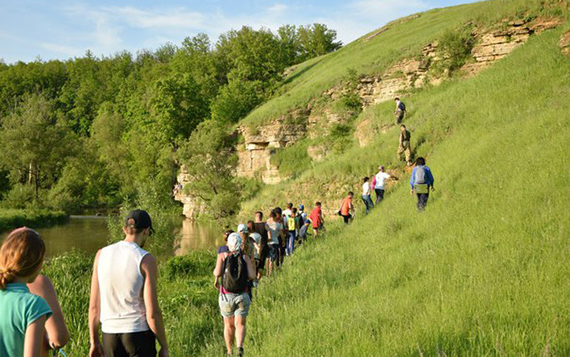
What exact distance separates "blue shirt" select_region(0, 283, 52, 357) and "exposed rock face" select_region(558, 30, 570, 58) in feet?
73.9

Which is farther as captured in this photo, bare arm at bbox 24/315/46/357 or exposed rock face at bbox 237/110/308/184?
exposed rock face at bbox 237/110/308/184

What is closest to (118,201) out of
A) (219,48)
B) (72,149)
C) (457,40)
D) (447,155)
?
(72,149)

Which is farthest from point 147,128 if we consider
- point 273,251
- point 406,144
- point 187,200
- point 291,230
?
point 273,251

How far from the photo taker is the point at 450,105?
2217 cm

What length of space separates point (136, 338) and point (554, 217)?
7286 millimetres

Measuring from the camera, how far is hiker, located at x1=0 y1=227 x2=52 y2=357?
2922 mm

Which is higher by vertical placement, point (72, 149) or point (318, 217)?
point (72, 149)

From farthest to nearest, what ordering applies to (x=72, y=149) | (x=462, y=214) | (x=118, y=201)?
(x=118, y=201)
(x=72, y=149)
(x=462, y=214)

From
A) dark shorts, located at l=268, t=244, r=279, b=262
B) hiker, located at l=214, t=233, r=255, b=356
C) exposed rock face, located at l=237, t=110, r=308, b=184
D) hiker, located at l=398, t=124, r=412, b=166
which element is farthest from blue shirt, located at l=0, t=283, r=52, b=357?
exposed rock face, located at l=237, t=110, r=308, b=184

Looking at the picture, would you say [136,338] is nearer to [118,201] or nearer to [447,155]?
[447,155]

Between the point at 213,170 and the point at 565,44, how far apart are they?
30097 mm

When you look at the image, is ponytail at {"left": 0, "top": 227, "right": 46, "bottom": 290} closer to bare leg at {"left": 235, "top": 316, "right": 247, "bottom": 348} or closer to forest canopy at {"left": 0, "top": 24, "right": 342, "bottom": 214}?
bare leg at {"left": 235, "top": 316, "right": 247, "bottom": 348}

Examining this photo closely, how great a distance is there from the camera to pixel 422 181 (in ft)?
41.7

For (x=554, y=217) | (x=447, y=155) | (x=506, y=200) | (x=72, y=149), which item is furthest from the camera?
(x=72, y=149)
